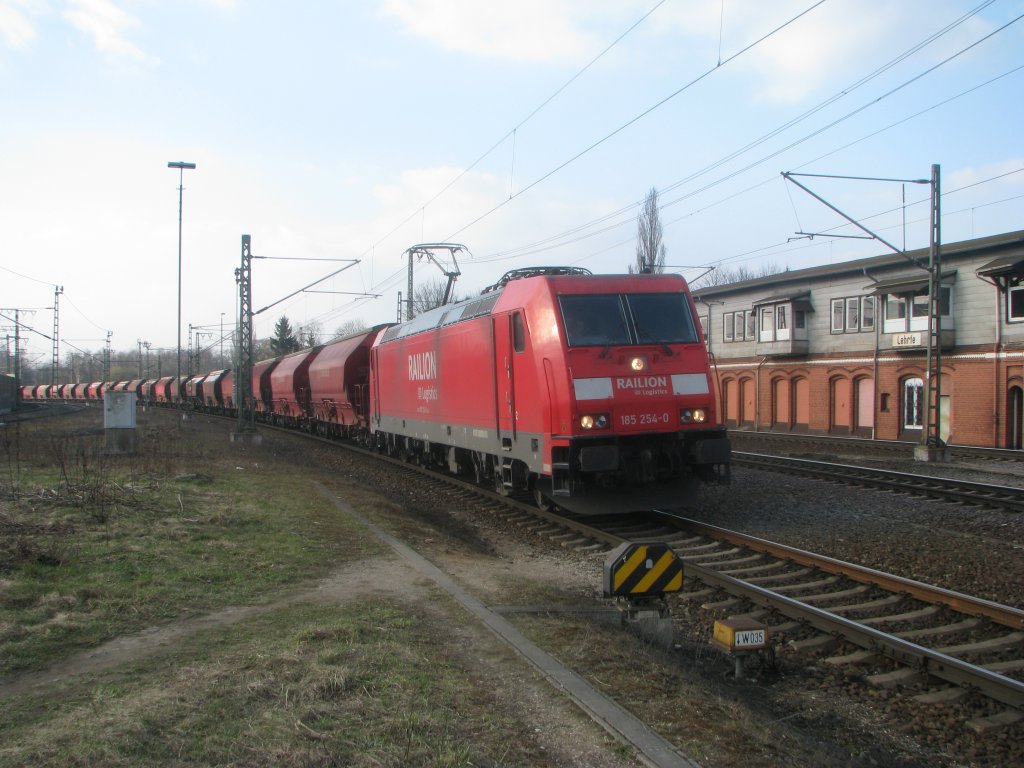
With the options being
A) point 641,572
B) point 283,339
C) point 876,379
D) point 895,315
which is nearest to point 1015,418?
point 876,379

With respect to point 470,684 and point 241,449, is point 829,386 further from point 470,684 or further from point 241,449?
point 470,684

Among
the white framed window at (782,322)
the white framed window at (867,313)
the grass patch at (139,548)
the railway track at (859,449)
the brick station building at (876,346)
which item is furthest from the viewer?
the white framed window at (782,322)

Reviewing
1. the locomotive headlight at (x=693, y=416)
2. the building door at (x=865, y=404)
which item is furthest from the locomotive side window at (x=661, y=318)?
the building door at (x=865, y=404)

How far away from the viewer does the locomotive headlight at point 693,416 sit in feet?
34.5

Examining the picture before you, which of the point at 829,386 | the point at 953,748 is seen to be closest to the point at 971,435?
the point at 829,386

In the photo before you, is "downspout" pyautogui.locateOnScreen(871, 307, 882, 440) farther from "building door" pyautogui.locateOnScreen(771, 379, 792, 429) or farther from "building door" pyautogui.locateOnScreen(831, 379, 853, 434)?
"building door" pyautogui.locateOnScreen(771, 379, 792, 429)

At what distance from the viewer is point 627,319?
10.8 meters

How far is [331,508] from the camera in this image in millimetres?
12156

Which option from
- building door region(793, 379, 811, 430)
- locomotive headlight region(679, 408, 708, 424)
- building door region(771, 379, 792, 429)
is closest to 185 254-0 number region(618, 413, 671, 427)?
locomotive headlight region(679, 408, 708, 424)

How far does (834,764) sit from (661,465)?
22.0 feet

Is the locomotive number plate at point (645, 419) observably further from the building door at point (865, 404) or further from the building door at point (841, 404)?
the building door at point (841, 404)

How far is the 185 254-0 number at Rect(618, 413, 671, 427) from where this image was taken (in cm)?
1019

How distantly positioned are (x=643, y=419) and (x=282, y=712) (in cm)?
693

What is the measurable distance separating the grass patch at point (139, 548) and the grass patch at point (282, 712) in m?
1.05
